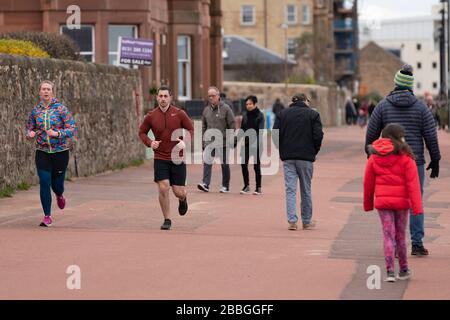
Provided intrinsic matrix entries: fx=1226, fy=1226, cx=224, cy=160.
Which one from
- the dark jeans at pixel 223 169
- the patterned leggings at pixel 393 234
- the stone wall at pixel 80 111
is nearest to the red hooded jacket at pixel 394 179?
the patterned leggings at pixel 393 234

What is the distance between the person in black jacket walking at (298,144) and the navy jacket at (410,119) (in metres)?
2.63

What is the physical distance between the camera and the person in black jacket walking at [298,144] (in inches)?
593

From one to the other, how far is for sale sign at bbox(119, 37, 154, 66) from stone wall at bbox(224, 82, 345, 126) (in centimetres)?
2997

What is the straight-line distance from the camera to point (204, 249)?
13094mm

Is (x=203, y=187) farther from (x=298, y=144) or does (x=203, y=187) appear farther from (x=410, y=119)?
(x=410, y=119)

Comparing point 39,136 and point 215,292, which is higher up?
point 39,136

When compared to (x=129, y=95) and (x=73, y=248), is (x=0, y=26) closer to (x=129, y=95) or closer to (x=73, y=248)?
(x=129, y=95)

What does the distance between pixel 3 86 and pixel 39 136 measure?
14.7 ft

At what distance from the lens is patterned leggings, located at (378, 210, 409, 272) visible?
1098 cm

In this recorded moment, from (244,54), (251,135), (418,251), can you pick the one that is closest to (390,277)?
(418,251)

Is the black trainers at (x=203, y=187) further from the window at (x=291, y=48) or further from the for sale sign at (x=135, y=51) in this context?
the window at (x=291, y=48)

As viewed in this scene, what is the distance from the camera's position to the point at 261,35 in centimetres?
10100

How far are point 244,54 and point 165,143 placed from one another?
68.5 m
